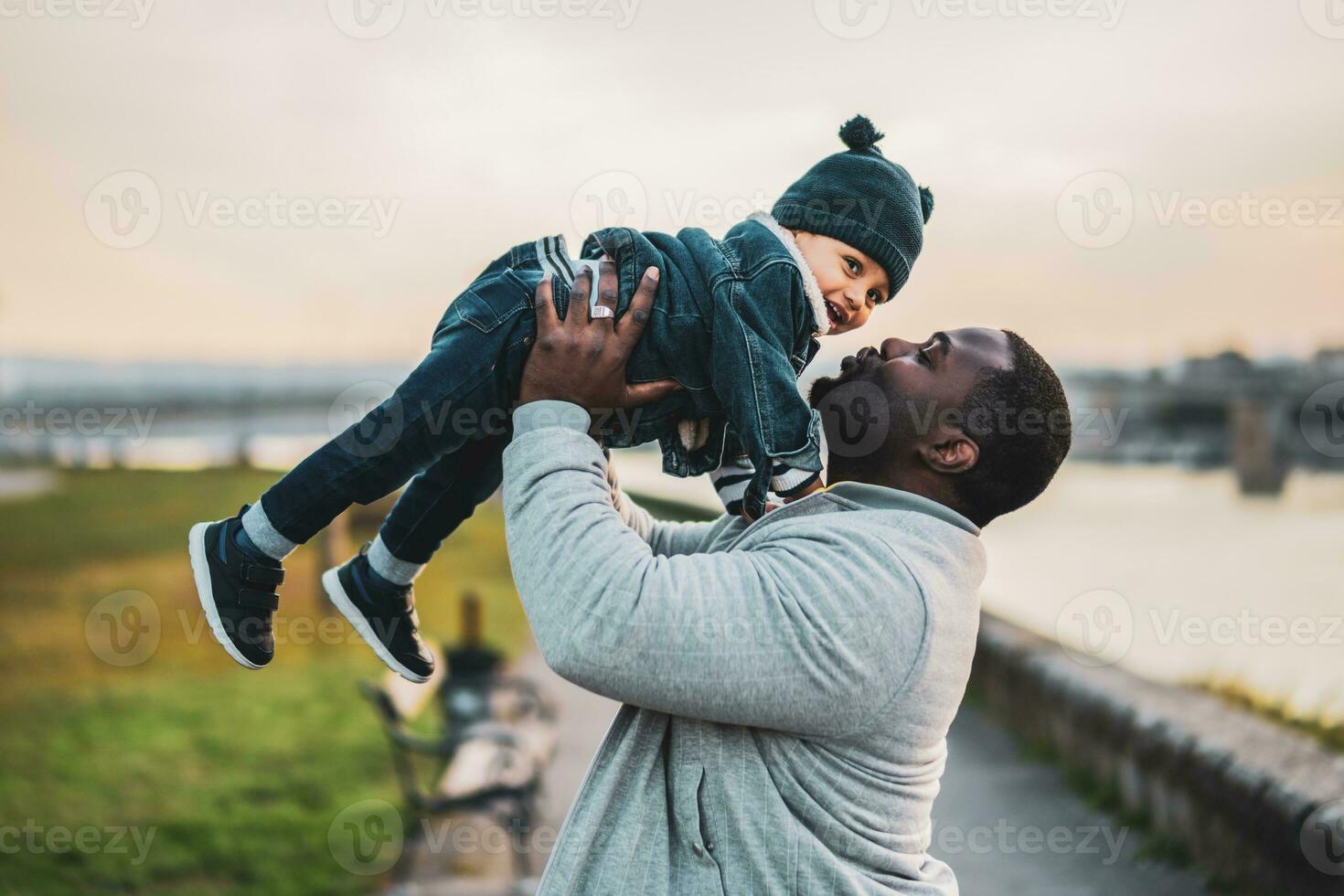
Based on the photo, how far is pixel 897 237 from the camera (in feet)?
8.12

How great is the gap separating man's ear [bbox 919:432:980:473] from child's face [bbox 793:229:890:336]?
2.10 ft

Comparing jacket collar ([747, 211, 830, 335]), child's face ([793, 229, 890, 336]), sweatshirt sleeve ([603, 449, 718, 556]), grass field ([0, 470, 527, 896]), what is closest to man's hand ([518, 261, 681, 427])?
sweatshirt sleeve ([603, 449, 718, 556])

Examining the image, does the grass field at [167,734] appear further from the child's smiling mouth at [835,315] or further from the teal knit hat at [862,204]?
the teal knit hat at [862,204]

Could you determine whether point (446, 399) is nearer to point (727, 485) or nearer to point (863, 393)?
point (727, 485)

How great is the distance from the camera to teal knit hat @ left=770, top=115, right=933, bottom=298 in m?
2.42

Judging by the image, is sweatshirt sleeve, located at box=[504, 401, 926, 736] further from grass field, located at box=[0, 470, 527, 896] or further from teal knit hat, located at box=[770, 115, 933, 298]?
grass field, located at box=[0, 470, 527, 896]

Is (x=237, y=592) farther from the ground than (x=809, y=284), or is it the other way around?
(x=809, y=284)

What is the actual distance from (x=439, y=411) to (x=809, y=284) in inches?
31.4

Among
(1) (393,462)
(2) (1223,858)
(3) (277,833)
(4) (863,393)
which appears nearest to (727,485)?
(4) (863,393)

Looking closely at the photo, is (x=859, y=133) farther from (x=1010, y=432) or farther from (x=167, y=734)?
(x=167, y=734)

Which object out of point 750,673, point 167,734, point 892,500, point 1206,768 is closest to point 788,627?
point 750,673

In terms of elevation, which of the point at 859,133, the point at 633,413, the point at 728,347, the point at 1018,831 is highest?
the point at 859,133

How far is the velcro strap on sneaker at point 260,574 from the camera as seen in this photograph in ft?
7.36

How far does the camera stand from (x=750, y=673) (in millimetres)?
1565
